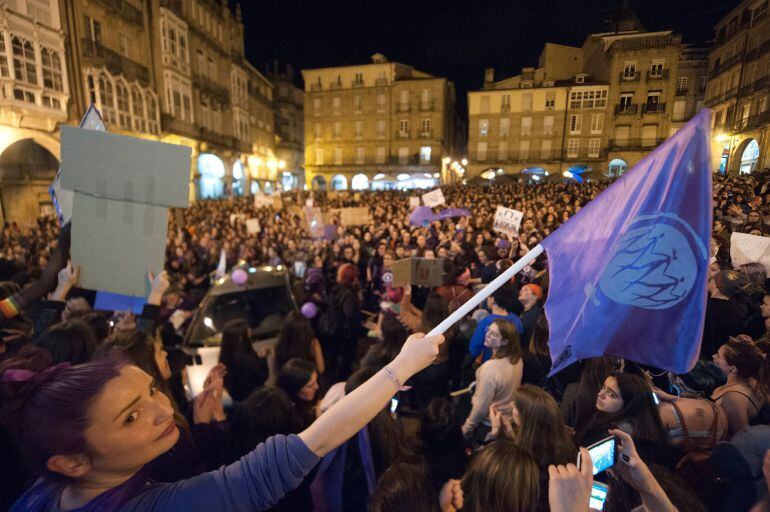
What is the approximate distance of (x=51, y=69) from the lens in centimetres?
1734

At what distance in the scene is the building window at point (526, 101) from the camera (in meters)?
42.1

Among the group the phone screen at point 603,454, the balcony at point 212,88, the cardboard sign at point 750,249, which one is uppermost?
the balcony at point 212,88

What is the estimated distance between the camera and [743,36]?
29.3 meters

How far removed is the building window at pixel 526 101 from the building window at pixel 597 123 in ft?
21.0

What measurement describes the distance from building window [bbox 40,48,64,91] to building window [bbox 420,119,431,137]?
35.2m

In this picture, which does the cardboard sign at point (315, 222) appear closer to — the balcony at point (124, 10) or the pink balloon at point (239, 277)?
the pink balloon at point (239, 277)

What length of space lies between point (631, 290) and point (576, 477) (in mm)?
1052

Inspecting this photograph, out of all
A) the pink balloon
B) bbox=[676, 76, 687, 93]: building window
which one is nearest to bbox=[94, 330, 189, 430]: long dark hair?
the pink balloon

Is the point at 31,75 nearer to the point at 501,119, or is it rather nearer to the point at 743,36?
the point at 501,119

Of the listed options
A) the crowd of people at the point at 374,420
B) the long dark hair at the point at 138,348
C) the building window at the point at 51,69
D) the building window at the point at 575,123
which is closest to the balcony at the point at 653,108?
the building window at the point at 575,123

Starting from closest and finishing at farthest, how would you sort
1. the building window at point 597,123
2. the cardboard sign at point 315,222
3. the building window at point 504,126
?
the cardboard sign at point 315,222 < the building window at point 597,123 < the building window at point 504,126

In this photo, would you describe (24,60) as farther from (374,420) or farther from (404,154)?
(404,154)

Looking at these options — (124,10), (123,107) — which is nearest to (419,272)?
(123,107)

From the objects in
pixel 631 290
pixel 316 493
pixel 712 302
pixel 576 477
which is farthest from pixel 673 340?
pixel 712 302
